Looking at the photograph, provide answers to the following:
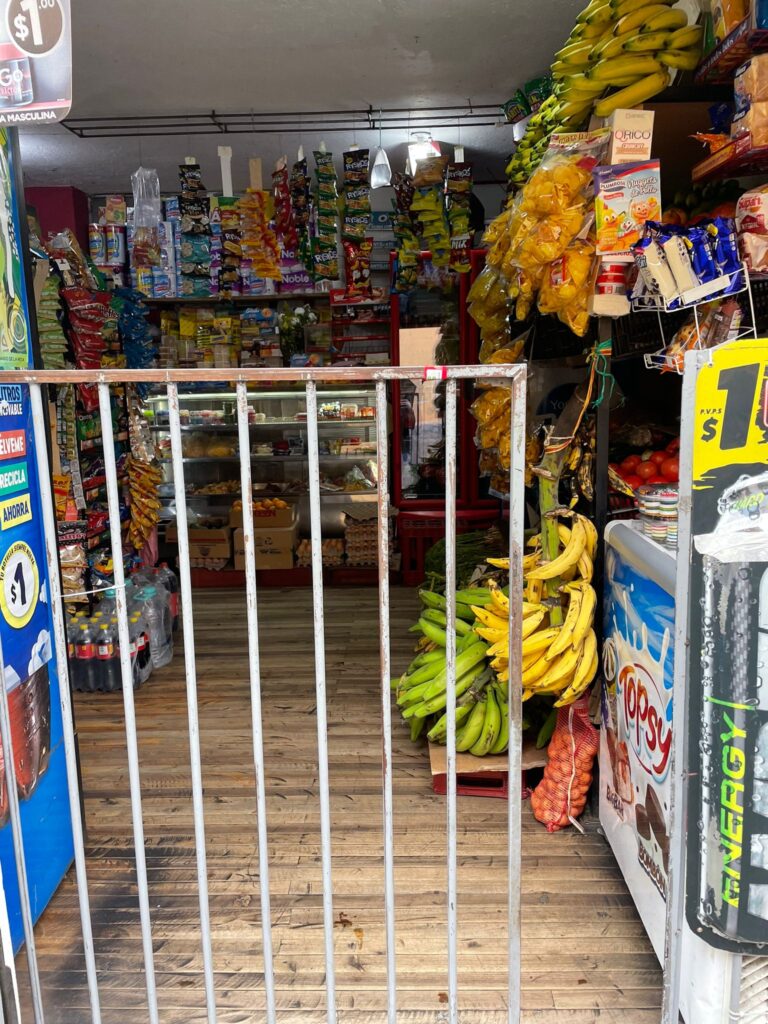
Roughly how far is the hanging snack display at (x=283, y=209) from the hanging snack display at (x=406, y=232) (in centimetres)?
87

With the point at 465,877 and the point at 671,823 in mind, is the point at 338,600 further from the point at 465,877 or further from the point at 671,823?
the point at 671,823

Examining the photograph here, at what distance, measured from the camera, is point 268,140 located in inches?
242

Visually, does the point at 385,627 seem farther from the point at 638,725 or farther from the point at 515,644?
the point at 638,725

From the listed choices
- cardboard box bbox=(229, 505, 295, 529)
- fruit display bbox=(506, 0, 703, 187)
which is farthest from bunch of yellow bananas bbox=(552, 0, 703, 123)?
cardboard box bbox=(229, 505, 295, 529)

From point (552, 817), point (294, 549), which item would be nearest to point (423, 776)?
point (552, 817)

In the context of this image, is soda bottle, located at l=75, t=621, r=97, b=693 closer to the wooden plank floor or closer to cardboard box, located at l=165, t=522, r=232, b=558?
the wooden plank floor

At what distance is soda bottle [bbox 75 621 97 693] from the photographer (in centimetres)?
426

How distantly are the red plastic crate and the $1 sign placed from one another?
4.50m

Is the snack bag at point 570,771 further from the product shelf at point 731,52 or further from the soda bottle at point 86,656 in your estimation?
the soda bottle at point 86,656

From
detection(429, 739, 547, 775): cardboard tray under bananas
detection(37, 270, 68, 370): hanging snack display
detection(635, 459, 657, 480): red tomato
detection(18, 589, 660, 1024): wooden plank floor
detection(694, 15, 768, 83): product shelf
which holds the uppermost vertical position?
detection(694, 15, 768, 83): product shelf

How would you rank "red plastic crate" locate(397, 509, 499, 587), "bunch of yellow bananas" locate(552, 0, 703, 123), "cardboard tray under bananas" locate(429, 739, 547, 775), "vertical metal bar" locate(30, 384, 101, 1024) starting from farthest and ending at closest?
"red plastic crate" locate(397, 509, 499, 587) < "cardboard tray under bananas" locate(429, 739, 547, 775) < "bunch of yellow bananas" locate(552, 0, 703, 123) < "vertical metal bar" locate(30, 384, 101, 1024)

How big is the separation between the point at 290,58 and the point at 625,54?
259cm

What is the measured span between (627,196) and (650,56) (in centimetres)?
59

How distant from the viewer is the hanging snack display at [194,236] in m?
5.80
